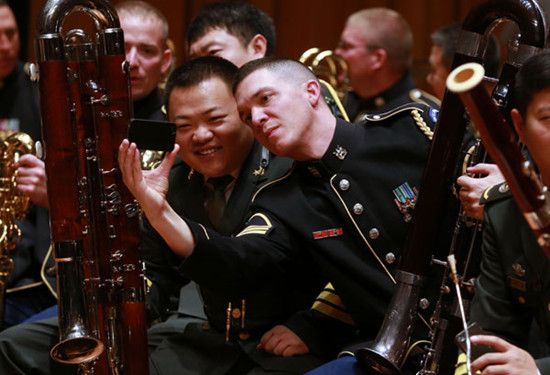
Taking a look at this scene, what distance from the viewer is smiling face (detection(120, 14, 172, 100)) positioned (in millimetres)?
2822

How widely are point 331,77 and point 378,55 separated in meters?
0.75

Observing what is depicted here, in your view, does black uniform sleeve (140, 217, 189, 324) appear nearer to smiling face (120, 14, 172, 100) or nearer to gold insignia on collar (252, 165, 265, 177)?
gold insignia on collar (252, 165, 265, 177)

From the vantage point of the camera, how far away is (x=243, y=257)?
6.34 feet

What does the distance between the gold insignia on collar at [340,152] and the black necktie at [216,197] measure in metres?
0.40

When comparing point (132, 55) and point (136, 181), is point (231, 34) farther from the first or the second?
point (136, 181)

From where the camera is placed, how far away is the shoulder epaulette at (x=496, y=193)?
1638 mm

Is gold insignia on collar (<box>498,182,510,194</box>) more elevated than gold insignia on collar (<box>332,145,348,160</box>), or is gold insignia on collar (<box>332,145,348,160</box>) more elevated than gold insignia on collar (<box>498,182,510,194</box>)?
gold insignia on collar (<box>498,182,510,194</box>)

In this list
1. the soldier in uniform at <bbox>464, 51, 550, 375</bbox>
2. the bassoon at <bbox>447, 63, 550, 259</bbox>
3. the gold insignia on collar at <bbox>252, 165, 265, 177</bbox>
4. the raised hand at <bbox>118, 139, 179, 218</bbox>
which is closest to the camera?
the bassoon at <bbox>447, 63, 550, 259</bbox>

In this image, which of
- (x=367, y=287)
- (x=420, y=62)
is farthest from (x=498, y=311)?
(x=420, y=62)

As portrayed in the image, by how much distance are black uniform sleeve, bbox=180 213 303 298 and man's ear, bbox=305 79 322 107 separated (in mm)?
325

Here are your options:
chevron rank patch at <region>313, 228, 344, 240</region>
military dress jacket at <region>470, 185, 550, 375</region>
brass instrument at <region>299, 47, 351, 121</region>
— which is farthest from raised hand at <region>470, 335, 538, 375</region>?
brass instrument at <region>299, 47, 351, 121</region>

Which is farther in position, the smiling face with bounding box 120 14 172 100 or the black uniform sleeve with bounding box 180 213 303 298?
the smiling face with bounding box 120 14 172 100

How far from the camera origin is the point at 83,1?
1.84 meters

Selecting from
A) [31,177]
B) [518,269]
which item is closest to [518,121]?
[518,269]
